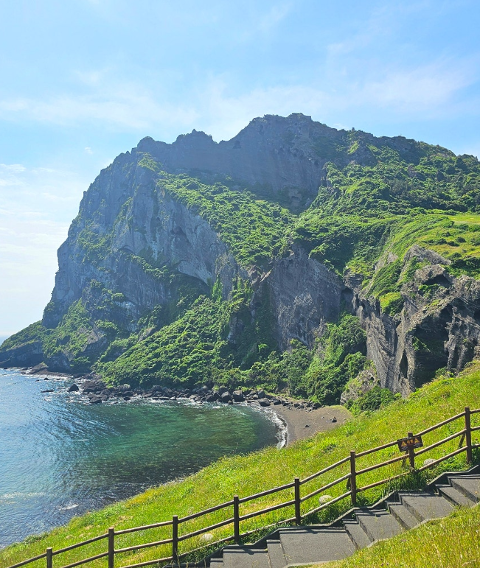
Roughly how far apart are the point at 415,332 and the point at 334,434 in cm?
3113

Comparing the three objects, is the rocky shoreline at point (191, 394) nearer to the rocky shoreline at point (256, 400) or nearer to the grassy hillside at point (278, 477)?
the rocky shoreline at point (256, 400)

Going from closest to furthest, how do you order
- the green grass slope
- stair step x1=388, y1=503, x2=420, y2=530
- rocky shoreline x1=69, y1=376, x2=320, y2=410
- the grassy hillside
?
1. the green grass slope
2. stair step x1=388, y1=503, x2=420, y2=530
3. the grassy hillside
4. rocky shoreline x1=69, y1=376, x2=320, y2=410

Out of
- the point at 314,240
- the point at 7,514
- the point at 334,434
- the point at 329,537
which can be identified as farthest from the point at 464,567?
the point at 314,240

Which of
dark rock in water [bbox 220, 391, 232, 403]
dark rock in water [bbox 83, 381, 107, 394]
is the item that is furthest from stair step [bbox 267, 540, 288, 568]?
dark rock in water [bbox 83, 381, 107, 394]

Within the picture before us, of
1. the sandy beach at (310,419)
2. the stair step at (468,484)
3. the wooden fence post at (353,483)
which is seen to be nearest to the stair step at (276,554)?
the wooden fence post at (353,483)

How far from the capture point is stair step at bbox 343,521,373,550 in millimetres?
10336

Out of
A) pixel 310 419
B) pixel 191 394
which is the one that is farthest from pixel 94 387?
pixel 310 419

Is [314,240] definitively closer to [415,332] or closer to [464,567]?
[415,332]

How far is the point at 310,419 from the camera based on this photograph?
65.6m

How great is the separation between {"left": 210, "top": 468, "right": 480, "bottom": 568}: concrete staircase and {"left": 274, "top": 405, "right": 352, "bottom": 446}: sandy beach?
45.6m

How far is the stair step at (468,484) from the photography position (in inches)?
421

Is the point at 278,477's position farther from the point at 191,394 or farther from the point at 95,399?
the point at 95,399

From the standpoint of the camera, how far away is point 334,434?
25281mm

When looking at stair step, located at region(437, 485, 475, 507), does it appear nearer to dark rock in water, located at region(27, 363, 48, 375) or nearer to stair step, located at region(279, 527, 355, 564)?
stair step, located at region(279, 527, 355, 564)
